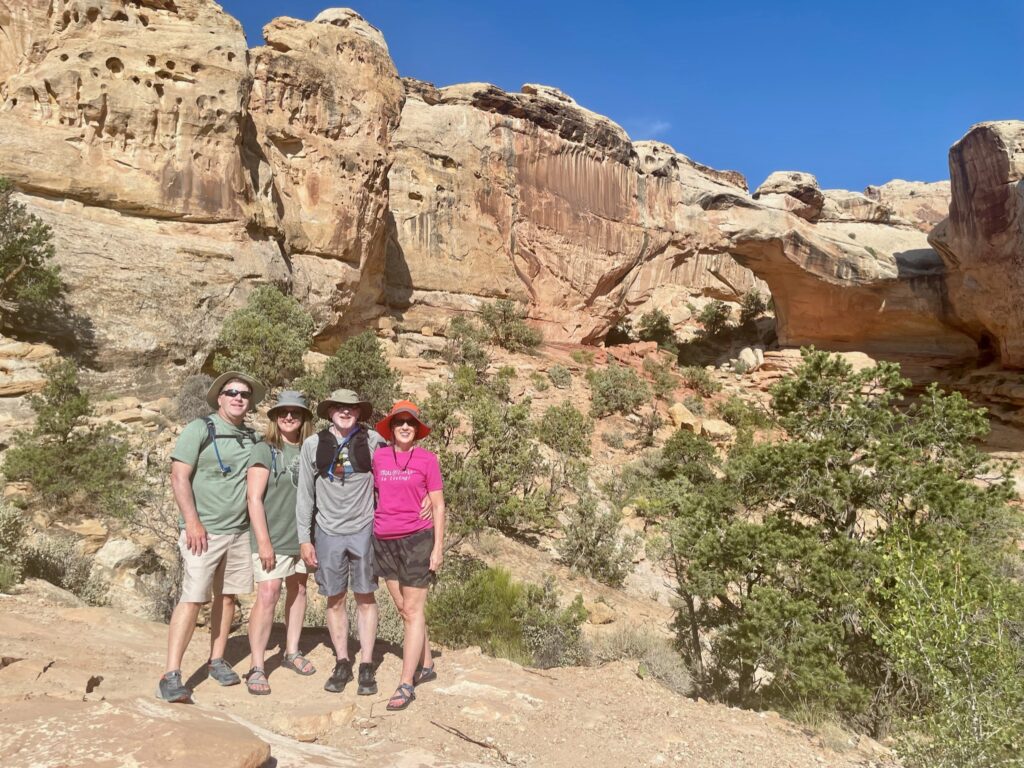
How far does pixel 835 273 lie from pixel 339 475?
2410 cm

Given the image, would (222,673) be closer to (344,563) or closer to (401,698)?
(344,563)

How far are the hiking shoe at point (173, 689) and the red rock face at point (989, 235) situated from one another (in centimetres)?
2221

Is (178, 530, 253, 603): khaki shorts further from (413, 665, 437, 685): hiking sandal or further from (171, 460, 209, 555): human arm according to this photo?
(413, 665, 437, 685): hiking sandal

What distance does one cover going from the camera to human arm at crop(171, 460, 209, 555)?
3311 mm

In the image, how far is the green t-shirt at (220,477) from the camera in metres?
3.42

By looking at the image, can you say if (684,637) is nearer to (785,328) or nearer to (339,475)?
(339,475)

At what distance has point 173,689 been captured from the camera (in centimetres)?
307

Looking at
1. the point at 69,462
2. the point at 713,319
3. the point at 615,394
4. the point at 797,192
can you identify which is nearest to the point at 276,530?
the point at 69,462

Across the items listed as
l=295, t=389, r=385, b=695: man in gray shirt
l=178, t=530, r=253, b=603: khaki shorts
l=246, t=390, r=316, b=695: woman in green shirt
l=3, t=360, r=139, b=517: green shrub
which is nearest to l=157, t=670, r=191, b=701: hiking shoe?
l=178, t=530, r=253, b=603: khaki shorts

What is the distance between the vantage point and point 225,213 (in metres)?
14.7

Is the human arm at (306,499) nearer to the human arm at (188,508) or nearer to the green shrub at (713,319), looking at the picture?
the human arm at (188,508)

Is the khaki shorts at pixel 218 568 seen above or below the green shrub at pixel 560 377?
below

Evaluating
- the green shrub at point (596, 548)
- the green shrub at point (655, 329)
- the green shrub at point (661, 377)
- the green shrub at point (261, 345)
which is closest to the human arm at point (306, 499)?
the green shrub at point (596, 548)

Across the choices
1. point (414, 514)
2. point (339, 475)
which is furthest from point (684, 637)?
point (339, 475)
